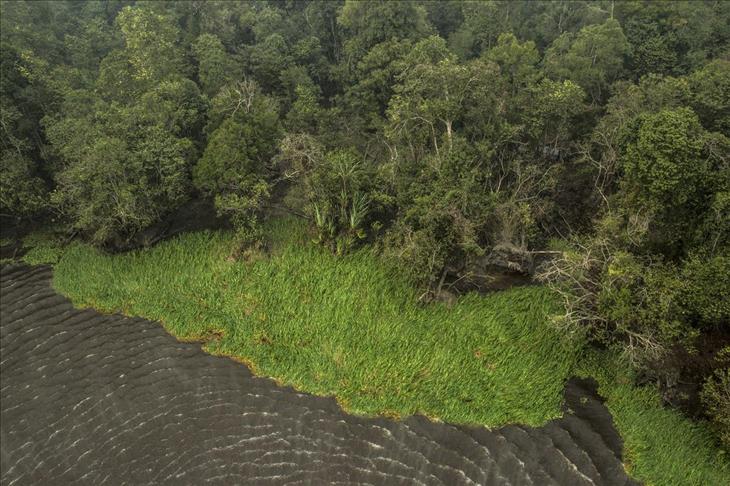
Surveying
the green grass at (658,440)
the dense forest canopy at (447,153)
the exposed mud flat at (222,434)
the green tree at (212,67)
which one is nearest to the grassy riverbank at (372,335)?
the green grass at (658,440)

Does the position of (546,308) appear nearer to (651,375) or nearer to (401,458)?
(651,375)

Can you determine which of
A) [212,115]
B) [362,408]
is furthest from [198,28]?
[362,408]

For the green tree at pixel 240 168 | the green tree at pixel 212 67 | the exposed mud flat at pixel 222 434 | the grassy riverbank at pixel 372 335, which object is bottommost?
the exposed mud flat at pixel 222 434

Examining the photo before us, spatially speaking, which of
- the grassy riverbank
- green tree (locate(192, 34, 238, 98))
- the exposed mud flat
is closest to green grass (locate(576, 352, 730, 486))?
the grassy riverbank

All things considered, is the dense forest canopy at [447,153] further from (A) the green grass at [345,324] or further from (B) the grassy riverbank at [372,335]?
(A) the green grass at [345,324]

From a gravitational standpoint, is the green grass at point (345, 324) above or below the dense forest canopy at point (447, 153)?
below

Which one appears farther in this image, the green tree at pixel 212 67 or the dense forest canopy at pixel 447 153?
the green tree at pixel 212 67

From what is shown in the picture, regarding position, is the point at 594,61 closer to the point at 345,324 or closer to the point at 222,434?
the point at 345,324
